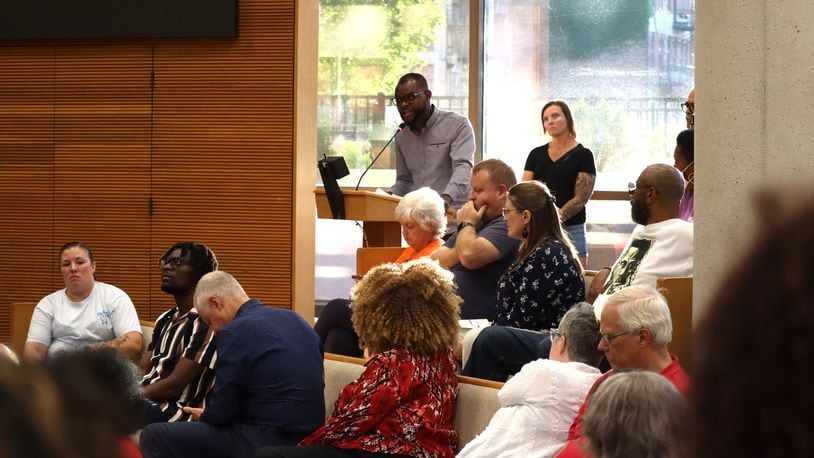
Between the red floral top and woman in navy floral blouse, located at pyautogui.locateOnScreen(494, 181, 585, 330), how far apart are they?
2.77 ft

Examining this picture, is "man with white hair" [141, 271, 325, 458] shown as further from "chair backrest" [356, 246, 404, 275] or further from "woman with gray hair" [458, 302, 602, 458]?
"chair backrest" [356, 246, 404, 275]

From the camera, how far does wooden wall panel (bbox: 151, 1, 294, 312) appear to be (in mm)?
7160

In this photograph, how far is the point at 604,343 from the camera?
346 centimetres

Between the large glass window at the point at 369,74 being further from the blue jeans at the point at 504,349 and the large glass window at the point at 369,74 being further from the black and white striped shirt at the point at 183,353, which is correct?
the blue jeans at the point at 504,349

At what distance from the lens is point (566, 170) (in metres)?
6.73

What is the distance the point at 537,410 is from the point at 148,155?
4.53m

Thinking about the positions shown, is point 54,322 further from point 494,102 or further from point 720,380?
point 720,380

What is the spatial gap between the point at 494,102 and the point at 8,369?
9293 millimetres

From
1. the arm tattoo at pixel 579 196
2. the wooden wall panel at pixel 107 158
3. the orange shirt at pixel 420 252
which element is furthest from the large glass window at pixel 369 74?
the orange shirt at pixel 420 252

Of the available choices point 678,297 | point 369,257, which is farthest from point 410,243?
point 678,297

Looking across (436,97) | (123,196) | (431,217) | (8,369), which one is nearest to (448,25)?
(436,97)

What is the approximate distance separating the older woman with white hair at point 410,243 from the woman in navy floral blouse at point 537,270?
0.81 m

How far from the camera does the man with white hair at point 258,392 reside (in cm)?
443

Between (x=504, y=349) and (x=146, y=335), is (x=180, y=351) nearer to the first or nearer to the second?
(x=146, y=335)
